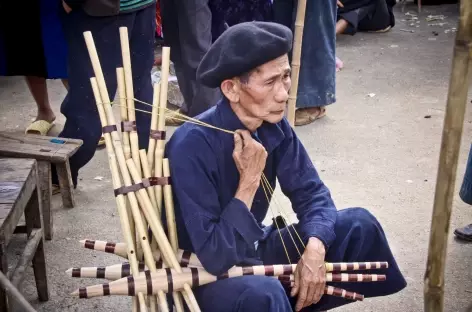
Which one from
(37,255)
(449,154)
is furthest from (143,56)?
(449,154)

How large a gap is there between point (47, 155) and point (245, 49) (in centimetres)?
179

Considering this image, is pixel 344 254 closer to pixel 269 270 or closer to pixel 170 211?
pixel 269 270

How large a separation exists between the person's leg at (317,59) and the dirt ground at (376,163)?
0.61ft

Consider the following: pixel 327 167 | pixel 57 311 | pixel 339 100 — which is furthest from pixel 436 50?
pixel 57 311

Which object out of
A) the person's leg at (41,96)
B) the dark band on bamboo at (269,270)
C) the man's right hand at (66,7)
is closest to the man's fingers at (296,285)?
the dark band on bamboo at (269,270)

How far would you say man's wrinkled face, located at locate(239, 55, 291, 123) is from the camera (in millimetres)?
2547

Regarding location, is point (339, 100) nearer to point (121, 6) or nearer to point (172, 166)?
point (121, 6)

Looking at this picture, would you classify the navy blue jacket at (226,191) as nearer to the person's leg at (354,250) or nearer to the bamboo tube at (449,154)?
the person's leg at (354,250)

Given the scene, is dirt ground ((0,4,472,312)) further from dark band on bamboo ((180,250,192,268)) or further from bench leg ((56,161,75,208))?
dark band on bamboo ((180,250,192,268))

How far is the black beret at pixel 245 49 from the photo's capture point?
8.11 ft

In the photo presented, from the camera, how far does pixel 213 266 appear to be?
7.98 ft

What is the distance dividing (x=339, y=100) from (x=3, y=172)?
11.2 feet

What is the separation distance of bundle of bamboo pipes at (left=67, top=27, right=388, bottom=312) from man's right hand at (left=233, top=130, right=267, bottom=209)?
23 cm

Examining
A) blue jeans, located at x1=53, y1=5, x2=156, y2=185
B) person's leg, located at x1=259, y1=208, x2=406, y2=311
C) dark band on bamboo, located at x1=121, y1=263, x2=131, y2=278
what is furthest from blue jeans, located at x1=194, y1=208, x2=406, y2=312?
blue jeans, located at x1=53, y1=5, x2=156, y2=185
